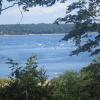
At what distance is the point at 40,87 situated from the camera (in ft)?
28.9

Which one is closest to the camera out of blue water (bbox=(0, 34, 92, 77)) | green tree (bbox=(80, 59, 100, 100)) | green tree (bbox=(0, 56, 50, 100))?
green tree (bbox=(0, 56, 50, 100))

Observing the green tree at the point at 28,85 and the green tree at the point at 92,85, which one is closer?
the green tree at the point at 28,85

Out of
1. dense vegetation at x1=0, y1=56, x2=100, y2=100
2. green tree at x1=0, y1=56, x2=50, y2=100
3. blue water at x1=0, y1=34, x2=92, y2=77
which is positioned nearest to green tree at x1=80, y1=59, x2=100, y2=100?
dense vegetation at x1=0, y1=56, x2=100, y2=100

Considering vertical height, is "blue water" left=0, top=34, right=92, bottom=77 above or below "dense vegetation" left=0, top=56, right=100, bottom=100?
above

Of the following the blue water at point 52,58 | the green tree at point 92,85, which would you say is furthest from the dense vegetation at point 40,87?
the blue water at point 52,58

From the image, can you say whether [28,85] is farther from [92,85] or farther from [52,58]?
[52,58]

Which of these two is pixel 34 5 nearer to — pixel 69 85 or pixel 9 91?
pixel 9 91

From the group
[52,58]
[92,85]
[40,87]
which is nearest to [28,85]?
[40,87]

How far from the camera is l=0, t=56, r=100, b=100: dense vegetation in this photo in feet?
28.7

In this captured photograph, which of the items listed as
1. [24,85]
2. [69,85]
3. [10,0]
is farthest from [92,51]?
[10,0]

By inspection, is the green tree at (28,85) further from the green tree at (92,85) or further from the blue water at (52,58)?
the green tree at (92,85)

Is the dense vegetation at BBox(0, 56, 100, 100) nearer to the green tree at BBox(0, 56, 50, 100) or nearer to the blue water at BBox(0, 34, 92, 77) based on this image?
the green tree at BBox(0, 56, 50, 100)

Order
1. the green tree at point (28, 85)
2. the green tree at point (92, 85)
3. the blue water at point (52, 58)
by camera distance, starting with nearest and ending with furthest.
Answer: the green tree at point (28, 85)
the green tree at point (92, 85)
the blue water at point (52, 58)

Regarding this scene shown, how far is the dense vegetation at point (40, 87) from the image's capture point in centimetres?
873
